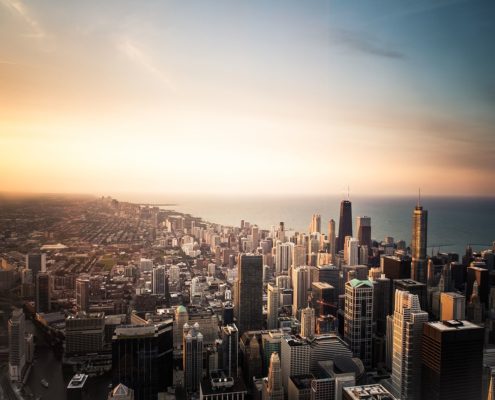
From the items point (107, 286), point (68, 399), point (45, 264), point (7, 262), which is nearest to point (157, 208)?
point (107, 286)

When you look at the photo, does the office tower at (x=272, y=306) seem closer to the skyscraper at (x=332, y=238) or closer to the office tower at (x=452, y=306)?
the skyscraper at (x=332, y=238)

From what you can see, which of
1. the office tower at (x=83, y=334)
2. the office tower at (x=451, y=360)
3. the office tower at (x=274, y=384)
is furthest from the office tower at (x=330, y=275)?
the office tower at (x=83, y=334)

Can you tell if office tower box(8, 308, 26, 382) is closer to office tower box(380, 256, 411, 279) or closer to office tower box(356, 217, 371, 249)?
office tower box(356, 217, 371, 249)

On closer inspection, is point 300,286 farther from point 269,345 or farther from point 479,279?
point 479,279

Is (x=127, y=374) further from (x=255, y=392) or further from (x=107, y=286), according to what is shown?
(x=255, y=392)

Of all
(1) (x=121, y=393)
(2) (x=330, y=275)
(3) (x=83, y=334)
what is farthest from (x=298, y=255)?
(1) (x=121, y=393)
